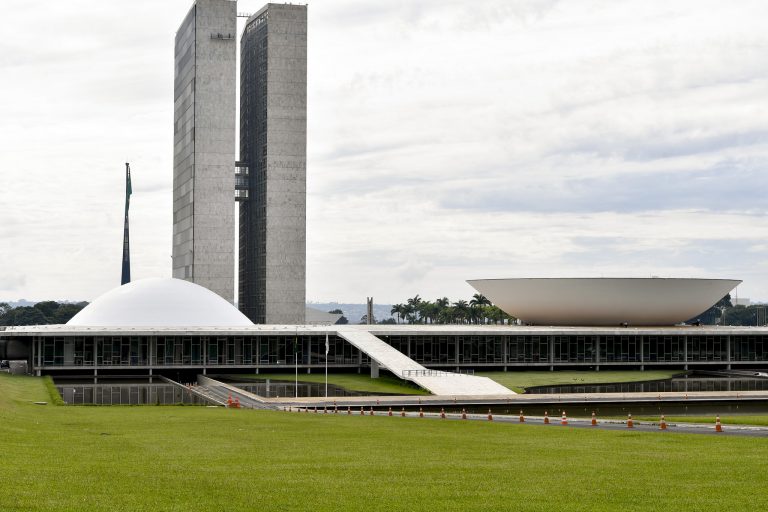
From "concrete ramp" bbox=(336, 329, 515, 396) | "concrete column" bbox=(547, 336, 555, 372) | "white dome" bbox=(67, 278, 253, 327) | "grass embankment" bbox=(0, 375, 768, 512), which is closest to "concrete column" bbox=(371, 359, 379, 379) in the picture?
"concrete ramp" bbox=(336, 329, 515, 396)

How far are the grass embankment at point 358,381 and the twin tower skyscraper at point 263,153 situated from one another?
60.5 m

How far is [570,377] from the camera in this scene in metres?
78.5

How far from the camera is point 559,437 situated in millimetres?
30703

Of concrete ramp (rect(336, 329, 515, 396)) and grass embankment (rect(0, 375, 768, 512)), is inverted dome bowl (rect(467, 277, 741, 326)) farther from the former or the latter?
grass embankment (rect(0, 375, 768, 512))

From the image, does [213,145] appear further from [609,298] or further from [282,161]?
[609,298]

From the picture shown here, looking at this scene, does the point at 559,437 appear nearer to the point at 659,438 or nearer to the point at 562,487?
the point at 659,438

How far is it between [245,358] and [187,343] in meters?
5.21

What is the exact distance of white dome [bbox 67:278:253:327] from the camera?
302 feet

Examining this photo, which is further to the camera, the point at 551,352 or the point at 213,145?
the point at 213,145

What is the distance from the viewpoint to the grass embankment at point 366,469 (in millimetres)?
16609

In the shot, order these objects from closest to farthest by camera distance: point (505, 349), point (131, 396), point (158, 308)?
point (131, 396), point (505, 349), point (158, 308)

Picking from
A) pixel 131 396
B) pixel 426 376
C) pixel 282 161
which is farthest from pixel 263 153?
pixel 131 396

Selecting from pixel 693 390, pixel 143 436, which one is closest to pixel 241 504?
pixel 143 436

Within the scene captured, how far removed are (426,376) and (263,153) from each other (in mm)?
84830
